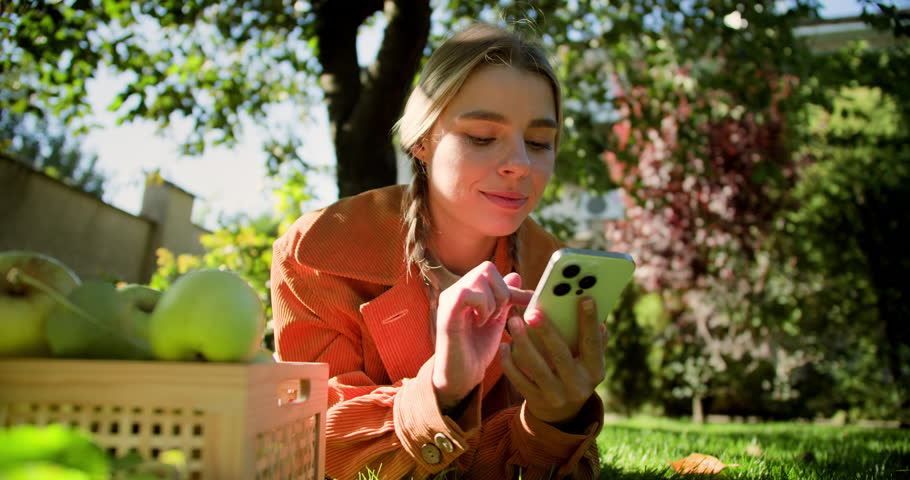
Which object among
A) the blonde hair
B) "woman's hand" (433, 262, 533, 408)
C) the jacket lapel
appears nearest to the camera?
"woman's hand" (433, 262, 533, 408)

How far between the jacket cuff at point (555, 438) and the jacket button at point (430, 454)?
0.76ft

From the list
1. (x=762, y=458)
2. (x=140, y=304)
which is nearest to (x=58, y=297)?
(x=140, y=304)

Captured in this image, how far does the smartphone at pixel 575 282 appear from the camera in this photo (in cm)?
125

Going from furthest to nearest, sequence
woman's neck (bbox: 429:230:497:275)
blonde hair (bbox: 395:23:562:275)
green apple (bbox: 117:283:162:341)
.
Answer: woman's neck (bbox: 429:230:497:275) → blonde hair (bbox: 395:23:562:275) → green apple (bbox: 117:283:162:341)

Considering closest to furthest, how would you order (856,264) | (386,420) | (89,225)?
(386,420) < (89,225) < (856,264)

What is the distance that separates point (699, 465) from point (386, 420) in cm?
120

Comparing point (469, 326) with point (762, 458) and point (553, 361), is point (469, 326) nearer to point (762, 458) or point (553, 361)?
point (553, 361)

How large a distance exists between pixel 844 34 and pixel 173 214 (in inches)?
580

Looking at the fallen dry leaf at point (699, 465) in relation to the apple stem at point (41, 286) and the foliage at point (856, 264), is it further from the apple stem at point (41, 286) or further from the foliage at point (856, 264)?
the foliage at point (856, 264)

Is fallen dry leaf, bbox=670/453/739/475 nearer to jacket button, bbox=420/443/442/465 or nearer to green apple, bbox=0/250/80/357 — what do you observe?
jacket button, bbox=420/443/442/465

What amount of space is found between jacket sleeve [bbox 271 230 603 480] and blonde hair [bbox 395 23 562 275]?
286mm

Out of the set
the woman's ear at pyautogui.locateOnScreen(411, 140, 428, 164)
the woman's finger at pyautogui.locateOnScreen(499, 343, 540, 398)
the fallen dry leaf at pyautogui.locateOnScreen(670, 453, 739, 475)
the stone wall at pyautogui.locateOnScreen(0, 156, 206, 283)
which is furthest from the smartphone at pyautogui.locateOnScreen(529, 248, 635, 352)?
the stone wall at pyautogui.locateOnScreen(0, 156, 206, 283)

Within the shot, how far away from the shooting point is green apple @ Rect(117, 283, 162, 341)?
38.8 inches

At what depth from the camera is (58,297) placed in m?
0.88
